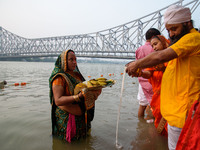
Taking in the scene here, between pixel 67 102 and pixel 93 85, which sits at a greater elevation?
pixel 93 85

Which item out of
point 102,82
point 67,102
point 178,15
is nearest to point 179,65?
point 178,15

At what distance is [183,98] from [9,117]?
11.0 ft

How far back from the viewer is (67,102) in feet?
6.03

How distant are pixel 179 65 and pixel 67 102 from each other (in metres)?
1.30

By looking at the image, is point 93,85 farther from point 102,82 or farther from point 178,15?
point 178,15

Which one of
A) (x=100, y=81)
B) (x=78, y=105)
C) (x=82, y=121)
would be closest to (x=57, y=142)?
(x=82, y=121)

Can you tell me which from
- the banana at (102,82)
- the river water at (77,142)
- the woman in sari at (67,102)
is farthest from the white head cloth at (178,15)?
the river water at (77,142)

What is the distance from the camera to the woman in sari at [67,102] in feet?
6.20

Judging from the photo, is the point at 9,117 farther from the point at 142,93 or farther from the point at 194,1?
the point at 194,1

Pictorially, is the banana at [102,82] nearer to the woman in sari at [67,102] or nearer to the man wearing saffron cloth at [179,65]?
the woman in sari at [67,102]

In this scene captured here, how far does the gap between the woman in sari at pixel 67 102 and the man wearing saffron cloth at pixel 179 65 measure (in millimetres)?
953

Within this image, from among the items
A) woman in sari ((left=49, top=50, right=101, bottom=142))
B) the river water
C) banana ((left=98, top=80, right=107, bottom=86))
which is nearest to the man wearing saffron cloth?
banana ((left=98, top=80, right=107, bottom=86))

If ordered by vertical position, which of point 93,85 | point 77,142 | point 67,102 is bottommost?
point 77,142

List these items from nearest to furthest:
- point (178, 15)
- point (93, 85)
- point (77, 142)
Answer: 1. point (178, 15)
2. point (93, 85)
3. point (77, 142)
